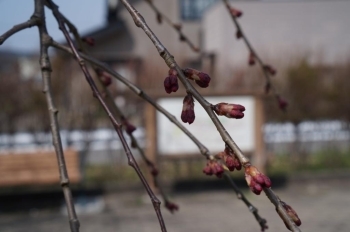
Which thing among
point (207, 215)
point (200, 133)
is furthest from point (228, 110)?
point (200, 133)

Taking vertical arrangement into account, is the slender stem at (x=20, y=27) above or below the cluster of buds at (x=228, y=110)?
above

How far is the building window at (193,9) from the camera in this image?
65.7 ft

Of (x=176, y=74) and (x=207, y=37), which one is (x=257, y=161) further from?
(x=207, y=37)

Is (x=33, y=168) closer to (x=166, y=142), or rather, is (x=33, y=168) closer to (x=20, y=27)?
(x=166, y=142)

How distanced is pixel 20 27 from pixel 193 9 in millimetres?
19617

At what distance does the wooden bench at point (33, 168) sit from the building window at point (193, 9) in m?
12.2

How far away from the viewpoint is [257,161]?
358 inches

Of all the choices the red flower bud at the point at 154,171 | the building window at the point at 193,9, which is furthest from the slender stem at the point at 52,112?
the building window at the point at 193,9

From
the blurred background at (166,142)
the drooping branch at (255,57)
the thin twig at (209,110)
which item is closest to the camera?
the thin twig at (209,110)

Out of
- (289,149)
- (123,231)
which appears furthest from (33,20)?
(289,149)

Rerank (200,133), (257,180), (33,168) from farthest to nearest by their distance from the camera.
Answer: (200,133) < (33,168) < (257,180)

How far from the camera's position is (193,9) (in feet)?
67.0

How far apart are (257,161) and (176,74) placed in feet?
27.7

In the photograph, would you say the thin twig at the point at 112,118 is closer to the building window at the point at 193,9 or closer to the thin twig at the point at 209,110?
the thin twig at the point at 209,110
